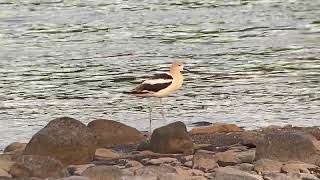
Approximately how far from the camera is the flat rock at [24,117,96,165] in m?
13.6

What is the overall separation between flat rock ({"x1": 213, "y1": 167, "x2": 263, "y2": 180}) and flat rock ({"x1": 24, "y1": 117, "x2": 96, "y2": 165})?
1.85 m

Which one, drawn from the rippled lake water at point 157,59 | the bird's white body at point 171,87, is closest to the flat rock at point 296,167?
the bird's white body at point 171,87

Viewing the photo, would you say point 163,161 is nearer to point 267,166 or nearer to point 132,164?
point 132,164

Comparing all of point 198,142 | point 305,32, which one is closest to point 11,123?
point 198,142

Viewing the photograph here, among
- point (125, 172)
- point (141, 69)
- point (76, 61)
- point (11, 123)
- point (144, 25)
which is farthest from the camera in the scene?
point (144, 25)

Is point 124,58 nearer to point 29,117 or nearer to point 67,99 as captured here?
point 67,99

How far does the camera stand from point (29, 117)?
19938 millimetres

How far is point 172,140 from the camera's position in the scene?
46.2 ft

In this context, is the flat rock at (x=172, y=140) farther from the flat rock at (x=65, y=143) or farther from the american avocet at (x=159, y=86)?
the american avocet at (x=159, y=86)

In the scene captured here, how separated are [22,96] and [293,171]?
A: 10.8m

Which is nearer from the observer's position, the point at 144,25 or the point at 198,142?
the point at 198,142

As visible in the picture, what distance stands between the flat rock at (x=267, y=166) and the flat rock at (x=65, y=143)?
6.99ft

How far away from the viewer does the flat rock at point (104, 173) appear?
12344 mm

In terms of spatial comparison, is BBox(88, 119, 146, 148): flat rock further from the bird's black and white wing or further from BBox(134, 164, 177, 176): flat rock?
BBox(134, 164, 177, 176): flat rock
